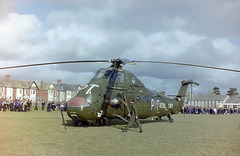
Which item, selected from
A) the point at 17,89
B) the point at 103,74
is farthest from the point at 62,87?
the point at 103,74

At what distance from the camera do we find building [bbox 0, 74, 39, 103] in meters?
92.2

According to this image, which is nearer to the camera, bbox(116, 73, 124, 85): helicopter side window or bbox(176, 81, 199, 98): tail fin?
bbox(116, 73, 124, 85): helicopter side window

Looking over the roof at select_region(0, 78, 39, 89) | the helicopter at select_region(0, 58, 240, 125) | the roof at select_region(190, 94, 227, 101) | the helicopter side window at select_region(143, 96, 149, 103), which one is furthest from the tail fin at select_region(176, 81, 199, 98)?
the roof at select_region(190, 94, 227, 101)

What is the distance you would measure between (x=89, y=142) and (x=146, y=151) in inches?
114

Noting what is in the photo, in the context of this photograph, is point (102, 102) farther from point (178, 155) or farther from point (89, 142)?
point (178, 155)

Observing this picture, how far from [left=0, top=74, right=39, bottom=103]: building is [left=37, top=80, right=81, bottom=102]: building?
5.63m

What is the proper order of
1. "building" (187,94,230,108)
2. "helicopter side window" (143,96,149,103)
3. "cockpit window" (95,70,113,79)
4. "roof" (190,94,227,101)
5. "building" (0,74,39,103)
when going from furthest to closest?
"roof" (190,94,227,101)
"building" (187,94,230,108)
"building" (0,74,39,103)
"helicopter side window" (143,96,149,103)
"cockpit window" (95,70,113,79)

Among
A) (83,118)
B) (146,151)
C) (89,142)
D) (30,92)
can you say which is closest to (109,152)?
(146,151)

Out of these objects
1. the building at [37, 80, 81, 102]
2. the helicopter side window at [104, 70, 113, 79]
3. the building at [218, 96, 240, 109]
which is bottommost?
the building at [218, 96, 240, 109]

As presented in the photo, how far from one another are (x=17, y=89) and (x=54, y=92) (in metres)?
19.7

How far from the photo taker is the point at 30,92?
335 feet

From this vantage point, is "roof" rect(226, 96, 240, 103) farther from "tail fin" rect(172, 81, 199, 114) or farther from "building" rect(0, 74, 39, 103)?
"tail fin" rect(172, 81, 199, 114)

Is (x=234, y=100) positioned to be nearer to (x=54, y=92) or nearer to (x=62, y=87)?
(x=62, y=87)

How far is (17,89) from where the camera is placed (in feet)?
319
